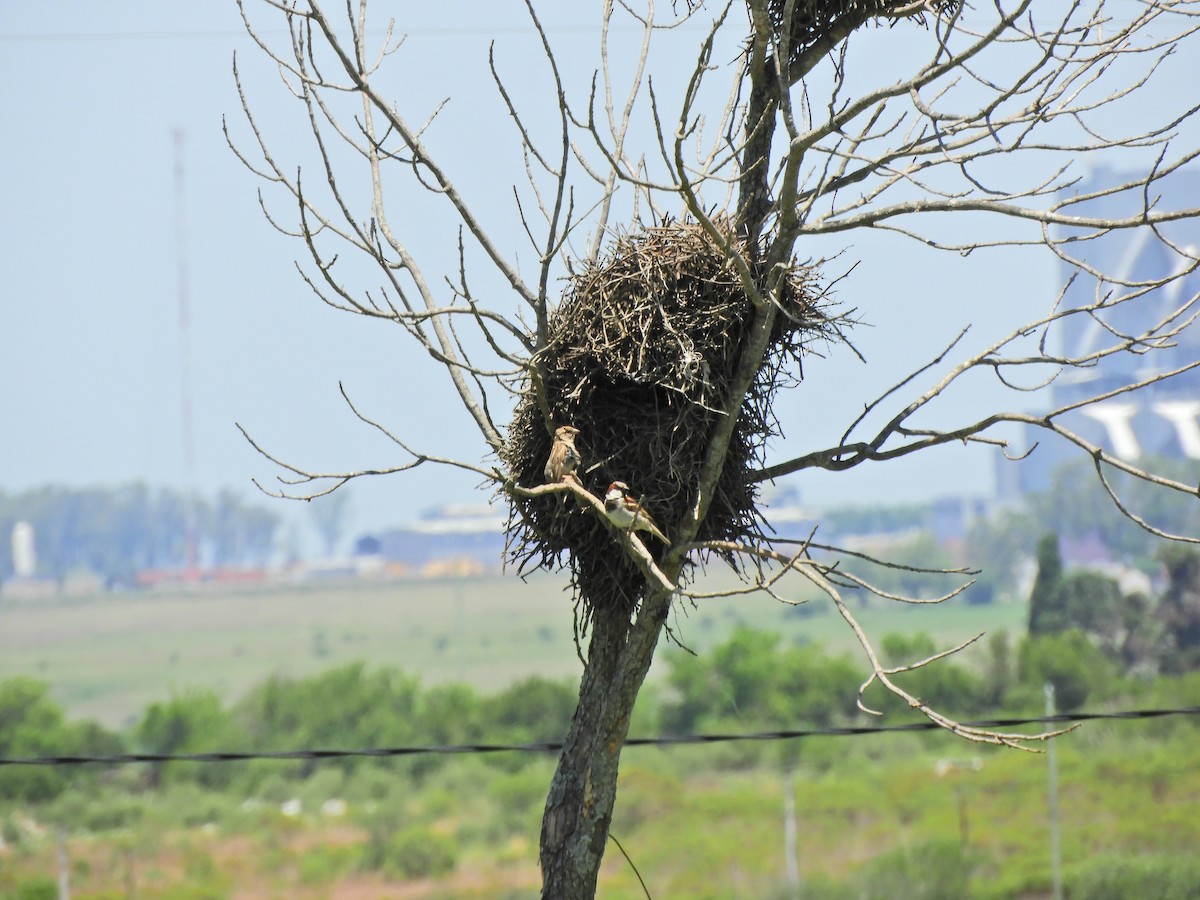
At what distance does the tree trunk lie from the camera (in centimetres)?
411

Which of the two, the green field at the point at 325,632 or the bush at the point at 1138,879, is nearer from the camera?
the bush at the point at 1138,879

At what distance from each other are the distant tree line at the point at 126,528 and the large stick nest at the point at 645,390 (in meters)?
117

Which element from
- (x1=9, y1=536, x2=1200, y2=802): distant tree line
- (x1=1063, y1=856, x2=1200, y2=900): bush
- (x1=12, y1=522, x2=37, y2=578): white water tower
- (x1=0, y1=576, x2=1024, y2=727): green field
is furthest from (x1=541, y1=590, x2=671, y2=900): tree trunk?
(x1=12, y1=522, x2=37, y2=578): white water tower

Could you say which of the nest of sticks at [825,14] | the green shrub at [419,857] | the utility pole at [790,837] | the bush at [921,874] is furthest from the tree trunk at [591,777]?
the green shrub at [419,857]

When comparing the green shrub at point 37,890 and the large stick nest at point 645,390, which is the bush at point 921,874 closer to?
the green shrub at point 37,890

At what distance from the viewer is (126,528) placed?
118 meters

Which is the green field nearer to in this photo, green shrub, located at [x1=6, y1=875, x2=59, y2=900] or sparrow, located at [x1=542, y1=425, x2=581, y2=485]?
green shrub, located at [x1=6, y1=875, x2=59, y2=900]

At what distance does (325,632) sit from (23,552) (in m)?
26.1

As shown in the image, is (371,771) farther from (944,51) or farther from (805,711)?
(944,51)

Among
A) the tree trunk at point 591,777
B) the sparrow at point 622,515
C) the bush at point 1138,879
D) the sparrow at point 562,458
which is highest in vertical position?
the sparrow at point 562,458

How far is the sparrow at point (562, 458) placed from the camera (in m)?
4.04

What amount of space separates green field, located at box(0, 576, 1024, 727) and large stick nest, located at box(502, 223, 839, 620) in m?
80.4

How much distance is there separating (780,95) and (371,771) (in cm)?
5736

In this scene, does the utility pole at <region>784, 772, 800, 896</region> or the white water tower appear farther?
the white water tower
